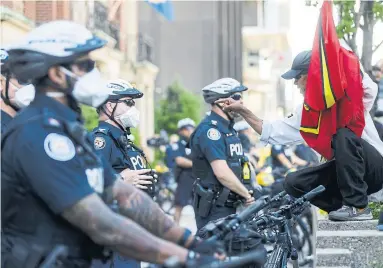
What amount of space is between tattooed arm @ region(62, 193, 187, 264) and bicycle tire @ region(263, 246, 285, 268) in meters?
2.49

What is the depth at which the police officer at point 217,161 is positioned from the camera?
8.07 meters

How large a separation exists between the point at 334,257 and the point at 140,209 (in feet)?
10.4

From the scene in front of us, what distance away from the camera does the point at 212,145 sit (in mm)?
8117

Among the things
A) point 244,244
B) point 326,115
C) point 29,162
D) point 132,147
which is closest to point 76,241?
point 29,162

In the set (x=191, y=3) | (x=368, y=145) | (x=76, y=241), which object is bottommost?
(x=191, y=3)

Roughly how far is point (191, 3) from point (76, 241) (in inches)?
1684

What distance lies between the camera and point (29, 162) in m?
3.40

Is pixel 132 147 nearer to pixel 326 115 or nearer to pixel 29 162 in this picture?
pixel 326 115

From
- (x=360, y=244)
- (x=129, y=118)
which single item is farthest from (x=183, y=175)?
(x=360, y=244)

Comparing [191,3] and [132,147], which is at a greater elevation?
[132,147]

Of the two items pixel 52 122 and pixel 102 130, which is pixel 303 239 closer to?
pixel 102 130

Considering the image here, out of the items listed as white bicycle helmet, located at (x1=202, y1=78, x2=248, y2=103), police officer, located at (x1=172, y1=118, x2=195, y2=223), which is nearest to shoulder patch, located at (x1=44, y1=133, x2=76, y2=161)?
white bicycle helmet, located at (x1=202, y1=78, x2=248, y2=103)

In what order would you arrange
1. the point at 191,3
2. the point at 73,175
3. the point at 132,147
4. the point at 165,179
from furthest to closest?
the point at 191,3 < the point at 165,179 < the point at 132,147 < the point at 73,175

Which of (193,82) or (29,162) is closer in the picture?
(29,162)
